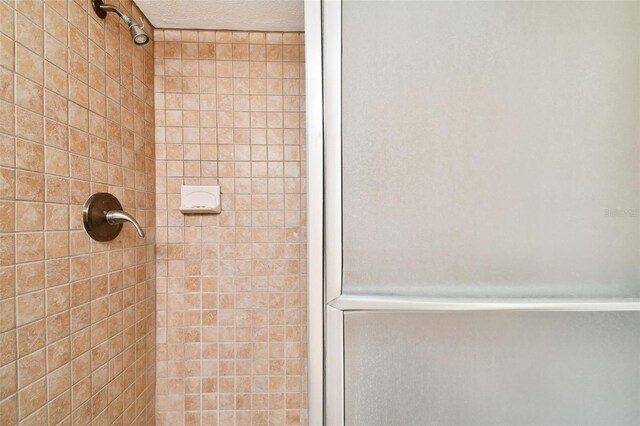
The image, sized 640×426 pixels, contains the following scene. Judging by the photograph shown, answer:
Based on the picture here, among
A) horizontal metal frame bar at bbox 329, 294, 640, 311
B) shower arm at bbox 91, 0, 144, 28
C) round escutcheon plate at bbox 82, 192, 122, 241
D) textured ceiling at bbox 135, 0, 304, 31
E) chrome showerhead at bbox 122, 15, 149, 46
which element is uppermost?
textured ceiling at bbox 135, 0, 304, 31

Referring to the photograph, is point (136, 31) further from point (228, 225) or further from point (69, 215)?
point (228, 225)

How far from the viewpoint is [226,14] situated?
990 mm

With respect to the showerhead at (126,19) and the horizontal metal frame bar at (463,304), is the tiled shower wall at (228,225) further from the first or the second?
the horizontal metal frame bar at (463,304)

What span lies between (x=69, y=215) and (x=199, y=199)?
39cm

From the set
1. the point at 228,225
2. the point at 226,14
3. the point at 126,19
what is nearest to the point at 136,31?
the point at 126,19

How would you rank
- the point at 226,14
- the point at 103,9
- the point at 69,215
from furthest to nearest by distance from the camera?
the point at 226,14, the point at 103,9, the point at 69,215

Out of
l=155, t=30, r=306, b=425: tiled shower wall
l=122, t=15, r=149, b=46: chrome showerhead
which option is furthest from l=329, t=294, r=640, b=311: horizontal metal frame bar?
l=122, t=15, r=149, b=46: chrome showerhead

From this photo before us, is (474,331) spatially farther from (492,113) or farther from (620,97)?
(620,97)

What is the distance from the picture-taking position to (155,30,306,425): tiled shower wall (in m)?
1.08

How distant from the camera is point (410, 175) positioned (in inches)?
22.2

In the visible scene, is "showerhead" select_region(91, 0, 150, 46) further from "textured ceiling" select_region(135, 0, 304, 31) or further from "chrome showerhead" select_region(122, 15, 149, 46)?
"textured ceiling" select_region(135, 0, 304, 31)

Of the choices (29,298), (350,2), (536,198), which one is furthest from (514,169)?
(29,298)

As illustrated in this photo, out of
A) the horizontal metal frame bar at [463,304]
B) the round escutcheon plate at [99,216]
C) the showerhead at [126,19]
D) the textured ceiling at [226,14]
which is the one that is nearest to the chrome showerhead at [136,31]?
the showerhead at [126,19]

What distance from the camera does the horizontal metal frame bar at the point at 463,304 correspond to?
0.54 meters
